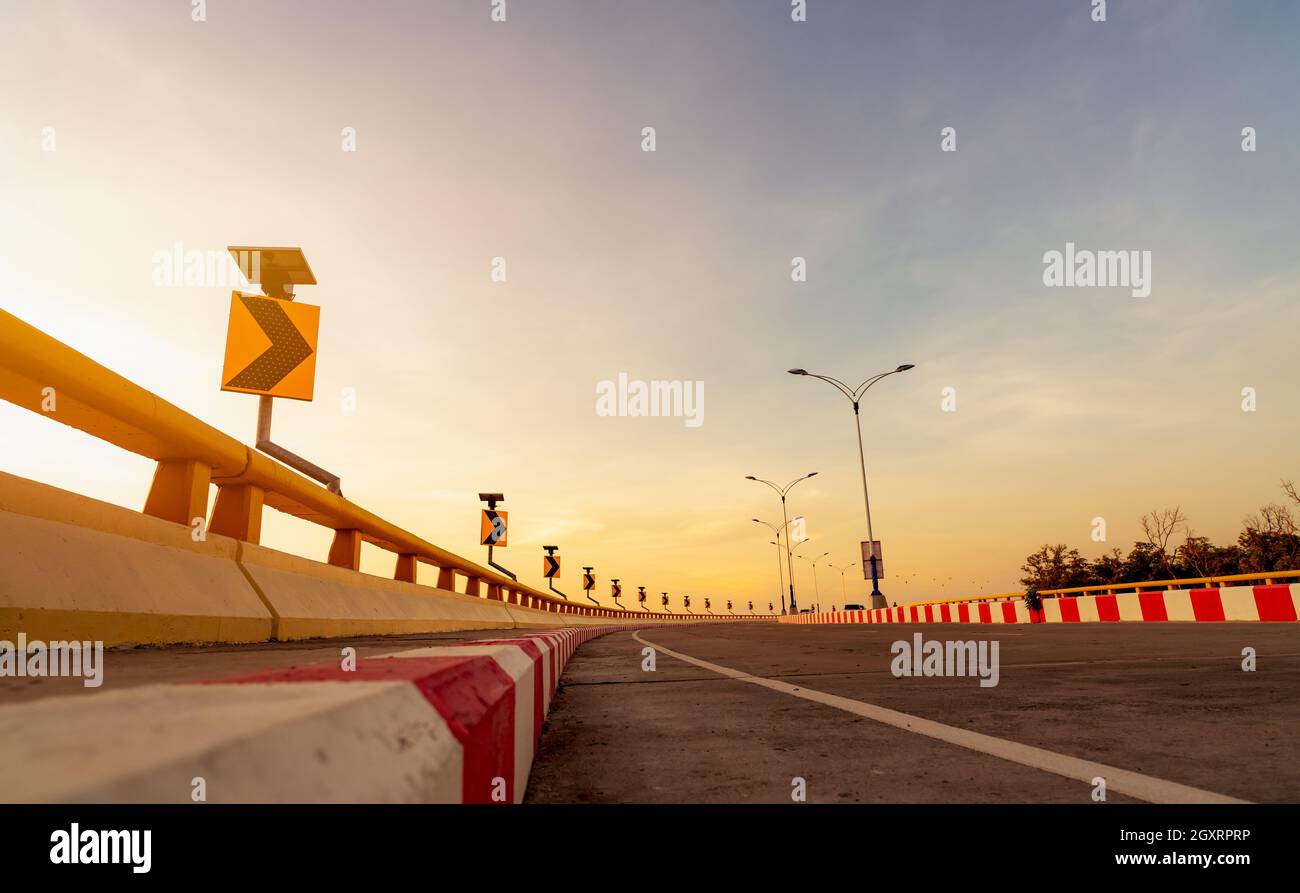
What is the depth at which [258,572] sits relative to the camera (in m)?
5.40

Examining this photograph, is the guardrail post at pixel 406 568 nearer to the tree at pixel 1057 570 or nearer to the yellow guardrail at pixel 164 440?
the yellow guardrail at pixel 164 440

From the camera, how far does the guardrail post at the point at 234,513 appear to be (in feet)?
18.5

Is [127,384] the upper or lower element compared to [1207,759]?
upper

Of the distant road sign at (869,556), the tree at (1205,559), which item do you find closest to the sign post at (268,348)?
the distant road sign at (869,556)

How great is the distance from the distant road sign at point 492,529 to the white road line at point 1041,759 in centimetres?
1421

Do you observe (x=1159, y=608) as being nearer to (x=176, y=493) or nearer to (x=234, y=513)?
(x=234, y=513)

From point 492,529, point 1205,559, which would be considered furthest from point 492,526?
point 1205,559

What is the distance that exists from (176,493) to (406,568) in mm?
6493

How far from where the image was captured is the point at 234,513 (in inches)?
223
